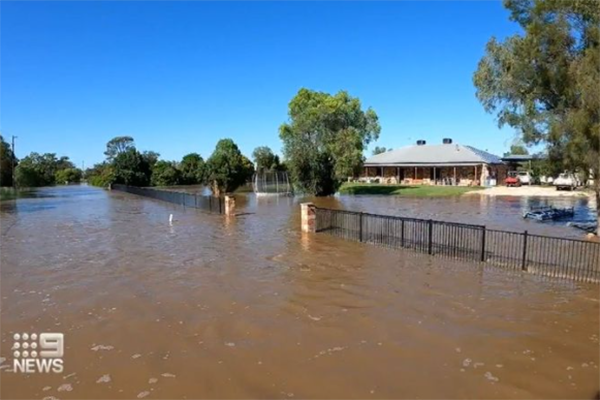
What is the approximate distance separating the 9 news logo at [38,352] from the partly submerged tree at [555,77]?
1527 centimetres

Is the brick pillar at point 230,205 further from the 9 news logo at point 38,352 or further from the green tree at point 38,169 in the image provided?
the green tree at point 38,169

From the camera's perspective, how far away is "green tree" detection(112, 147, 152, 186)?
72.8m

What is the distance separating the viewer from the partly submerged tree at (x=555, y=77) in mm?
14547

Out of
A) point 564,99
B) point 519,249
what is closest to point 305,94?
point 564,99

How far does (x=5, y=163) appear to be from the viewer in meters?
60.9

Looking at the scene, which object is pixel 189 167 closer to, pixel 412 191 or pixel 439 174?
pixel 439 174

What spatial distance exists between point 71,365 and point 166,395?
163 centimetres

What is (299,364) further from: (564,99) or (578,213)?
(578,213)

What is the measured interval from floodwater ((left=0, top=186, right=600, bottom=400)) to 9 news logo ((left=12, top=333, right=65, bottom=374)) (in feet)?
0.40

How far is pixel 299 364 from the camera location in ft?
19.2

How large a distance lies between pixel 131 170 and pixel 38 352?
235 ft

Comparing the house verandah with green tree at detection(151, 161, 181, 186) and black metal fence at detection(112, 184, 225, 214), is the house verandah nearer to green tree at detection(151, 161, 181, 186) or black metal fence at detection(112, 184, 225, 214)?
black metal fence at detection(112, 184, 225, 214)

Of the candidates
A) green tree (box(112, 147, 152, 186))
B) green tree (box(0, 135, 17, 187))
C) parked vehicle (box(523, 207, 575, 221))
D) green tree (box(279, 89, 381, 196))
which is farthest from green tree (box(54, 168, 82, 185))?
parked vehicle (box(523, 207, 575, 221))

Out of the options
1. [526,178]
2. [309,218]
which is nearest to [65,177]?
[526,178]
